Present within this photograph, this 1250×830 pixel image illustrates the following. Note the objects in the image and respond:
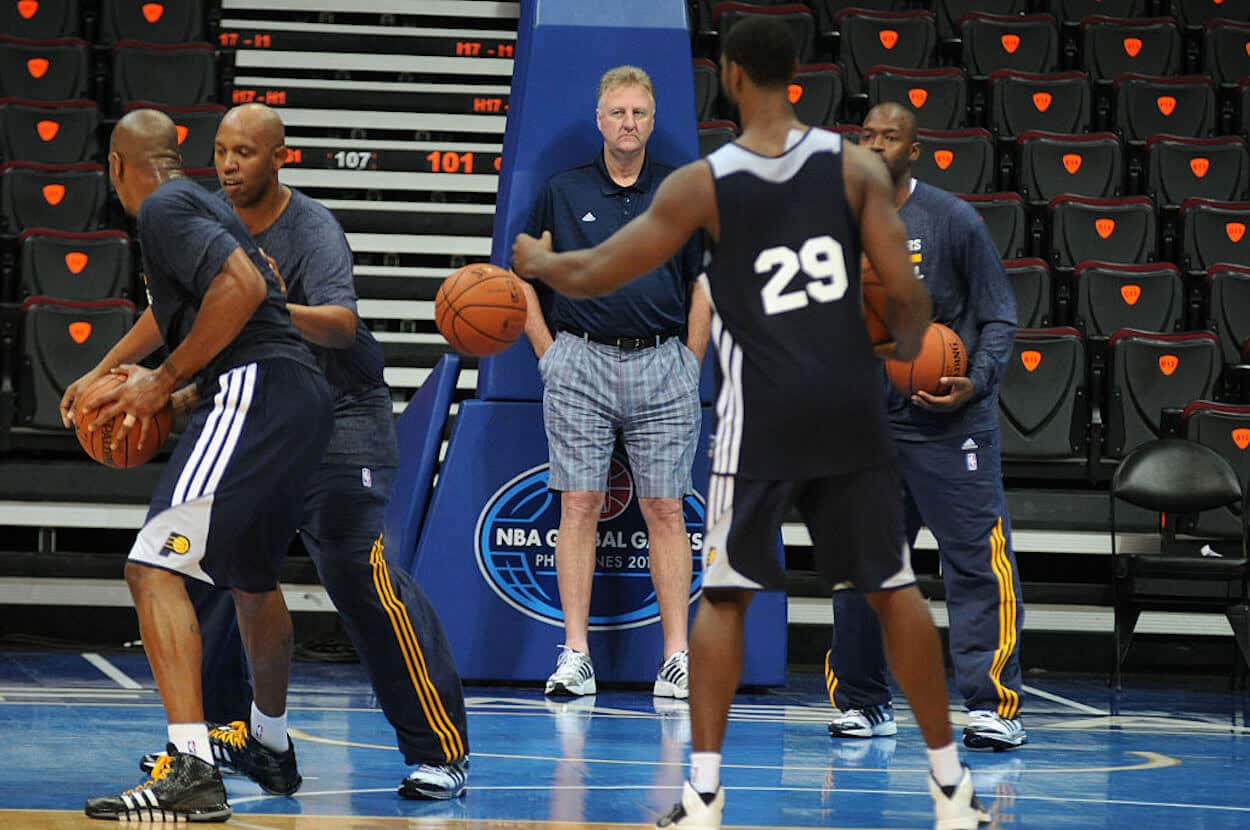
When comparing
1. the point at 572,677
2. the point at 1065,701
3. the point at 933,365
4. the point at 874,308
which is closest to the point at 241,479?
the point at 874,308

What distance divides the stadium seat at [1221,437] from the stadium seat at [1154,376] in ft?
1.46

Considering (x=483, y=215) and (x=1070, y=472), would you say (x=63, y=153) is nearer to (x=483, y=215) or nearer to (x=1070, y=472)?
(x=483, y=215)

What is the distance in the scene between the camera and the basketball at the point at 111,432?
397cm

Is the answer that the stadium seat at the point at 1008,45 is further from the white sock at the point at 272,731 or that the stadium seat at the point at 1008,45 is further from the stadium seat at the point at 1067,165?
the white sock at the point at 272,731

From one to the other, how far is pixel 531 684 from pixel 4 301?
3.79 m

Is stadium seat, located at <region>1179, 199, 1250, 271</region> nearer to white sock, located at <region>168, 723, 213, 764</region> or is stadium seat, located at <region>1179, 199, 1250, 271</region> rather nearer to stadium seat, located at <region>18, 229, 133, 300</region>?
stadium seat, located at <region>18, 229, 133, 300</region>

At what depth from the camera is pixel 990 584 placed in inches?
216

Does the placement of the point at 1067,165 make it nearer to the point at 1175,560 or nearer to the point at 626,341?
the point at 1175,560

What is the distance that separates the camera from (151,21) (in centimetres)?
1106

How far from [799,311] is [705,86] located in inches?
265

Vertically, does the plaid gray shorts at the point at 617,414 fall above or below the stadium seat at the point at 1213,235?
below

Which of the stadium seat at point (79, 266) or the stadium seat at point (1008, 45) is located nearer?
the stadium seat at point (79, 266)

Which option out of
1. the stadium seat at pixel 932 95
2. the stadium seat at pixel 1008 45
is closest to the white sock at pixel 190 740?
the stadium seat at pixel 932 95

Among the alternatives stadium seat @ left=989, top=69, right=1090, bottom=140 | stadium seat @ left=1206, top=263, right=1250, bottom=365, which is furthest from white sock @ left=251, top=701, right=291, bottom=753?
stadium seat @ left=989, top=69, right=1090, bottom=140
